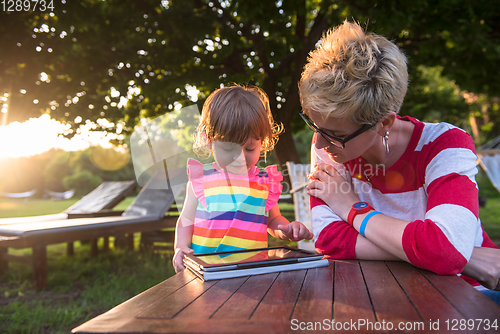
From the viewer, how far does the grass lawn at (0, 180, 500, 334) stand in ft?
8.76

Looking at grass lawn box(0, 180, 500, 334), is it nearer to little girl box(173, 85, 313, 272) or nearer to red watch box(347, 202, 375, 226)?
little girl box(173, 85, 313, 272)

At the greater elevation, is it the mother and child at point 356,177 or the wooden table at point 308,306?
the mother and child at point 356,177

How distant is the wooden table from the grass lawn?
87.9 inches

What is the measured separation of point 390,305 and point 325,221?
614 millimetres

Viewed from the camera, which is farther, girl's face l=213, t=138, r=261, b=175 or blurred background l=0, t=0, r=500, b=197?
blurred background l=0, t=0, r=500, b=197

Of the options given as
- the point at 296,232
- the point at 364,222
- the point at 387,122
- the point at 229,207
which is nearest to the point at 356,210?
the point at 364,222

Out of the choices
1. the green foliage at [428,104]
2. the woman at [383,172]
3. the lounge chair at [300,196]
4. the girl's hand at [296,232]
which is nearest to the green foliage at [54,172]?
the green foliage at [428,104]

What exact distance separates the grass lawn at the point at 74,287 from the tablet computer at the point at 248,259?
6.60 ft

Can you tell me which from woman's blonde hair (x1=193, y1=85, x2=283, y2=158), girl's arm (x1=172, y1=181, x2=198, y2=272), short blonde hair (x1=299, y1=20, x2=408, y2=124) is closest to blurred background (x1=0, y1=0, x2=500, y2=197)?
woman's blonde hair (x1=193, y1=85, x2=283, y2=158)

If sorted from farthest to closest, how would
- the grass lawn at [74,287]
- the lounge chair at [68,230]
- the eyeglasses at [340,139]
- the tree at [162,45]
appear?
the tree at [162,45]
the lounge chair at [68,230]
the grass lawn at [74,287]
the eyeglasses at [340,139]

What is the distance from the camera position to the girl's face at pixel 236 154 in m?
1.62

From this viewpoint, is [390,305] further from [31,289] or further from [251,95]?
[31,289]

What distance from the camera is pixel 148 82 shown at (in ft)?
17.0

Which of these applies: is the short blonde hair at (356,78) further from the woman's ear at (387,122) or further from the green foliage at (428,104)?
the green foliage at (428,104)
